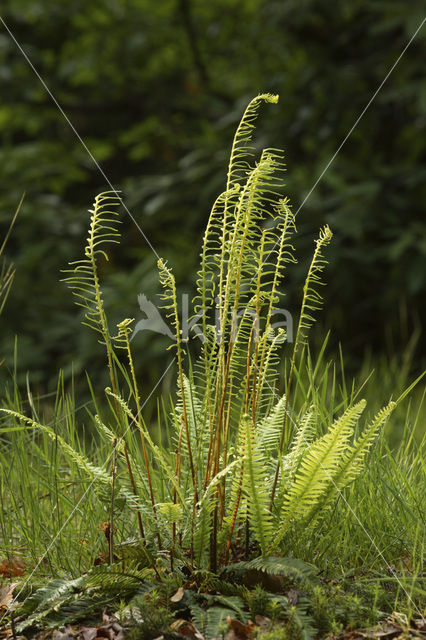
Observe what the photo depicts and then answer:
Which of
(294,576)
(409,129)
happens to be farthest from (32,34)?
(294,576)

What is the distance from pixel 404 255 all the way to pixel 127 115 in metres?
2.94

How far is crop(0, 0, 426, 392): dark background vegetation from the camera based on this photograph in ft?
14.9

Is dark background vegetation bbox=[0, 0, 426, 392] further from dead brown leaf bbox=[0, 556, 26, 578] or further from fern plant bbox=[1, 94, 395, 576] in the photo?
fern plant bbox=[1, 94, 395, 576]

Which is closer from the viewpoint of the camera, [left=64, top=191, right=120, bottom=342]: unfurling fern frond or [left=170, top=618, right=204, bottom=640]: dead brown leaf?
[left=170, top=618, right=204, bottom=640]: dead brown leaf

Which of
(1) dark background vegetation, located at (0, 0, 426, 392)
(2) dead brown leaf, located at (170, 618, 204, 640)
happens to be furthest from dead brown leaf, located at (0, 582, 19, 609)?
(1) dark background vegetation, located at (0, 0, 426, 392)

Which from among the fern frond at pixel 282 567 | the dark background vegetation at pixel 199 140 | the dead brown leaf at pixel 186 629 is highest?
the dark background vegetation at pixel 199 140

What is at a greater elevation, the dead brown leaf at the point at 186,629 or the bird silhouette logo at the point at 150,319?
the bird silhouette logo at the point at 150,319

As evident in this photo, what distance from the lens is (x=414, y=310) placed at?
4875mm

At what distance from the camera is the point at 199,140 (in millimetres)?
4902

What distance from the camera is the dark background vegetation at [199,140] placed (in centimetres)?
454

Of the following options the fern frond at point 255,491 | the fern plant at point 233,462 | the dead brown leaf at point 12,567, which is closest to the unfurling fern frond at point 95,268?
the fern plant at point 233,462

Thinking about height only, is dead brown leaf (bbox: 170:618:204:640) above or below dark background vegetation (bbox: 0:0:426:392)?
below

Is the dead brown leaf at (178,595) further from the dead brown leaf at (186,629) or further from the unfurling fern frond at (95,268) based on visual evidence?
the unfurling fern frond at (95,268)

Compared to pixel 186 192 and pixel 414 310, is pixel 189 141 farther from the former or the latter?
pixel 414 310
